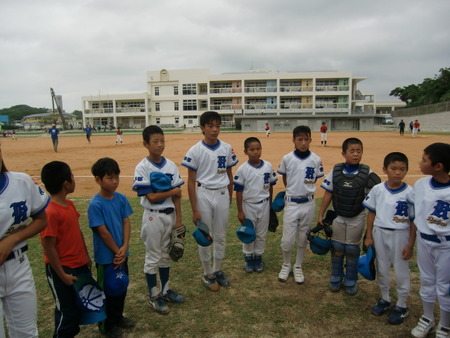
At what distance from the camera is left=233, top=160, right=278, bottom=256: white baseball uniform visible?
14.0 feet

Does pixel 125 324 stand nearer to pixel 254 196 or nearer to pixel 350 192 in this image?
pixel 254 196

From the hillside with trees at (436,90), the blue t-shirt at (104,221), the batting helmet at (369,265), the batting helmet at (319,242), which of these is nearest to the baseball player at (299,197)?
the batting helmet at (319,242)

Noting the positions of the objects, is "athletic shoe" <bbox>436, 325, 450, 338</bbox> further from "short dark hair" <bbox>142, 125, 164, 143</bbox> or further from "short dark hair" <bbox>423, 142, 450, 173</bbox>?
"short dark hair" <bbox>142, 125, 164, 143</bbox>

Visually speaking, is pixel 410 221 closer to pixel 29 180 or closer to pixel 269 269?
pixel 269 269

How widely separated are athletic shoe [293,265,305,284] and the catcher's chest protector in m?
0.96

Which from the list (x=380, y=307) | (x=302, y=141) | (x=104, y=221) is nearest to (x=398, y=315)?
(x=380, y=307)

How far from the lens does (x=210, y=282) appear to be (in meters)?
3.93

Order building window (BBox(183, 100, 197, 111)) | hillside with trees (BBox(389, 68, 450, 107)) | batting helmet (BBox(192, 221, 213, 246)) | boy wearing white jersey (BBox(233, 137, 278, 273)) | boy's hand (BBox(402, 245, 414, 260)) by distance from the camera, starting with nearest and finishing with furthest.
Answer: boy's hand (BBox(402, 245, 414, 260)) < batting helmet (BBox(192, 221, 213, 246)) < boy wearing white jersey (BBox(233, 137, 278, 273)) < hillside with trees (BBox(389, 68, 450, 107)) < building window (BBox(183, 100, 197, 111))

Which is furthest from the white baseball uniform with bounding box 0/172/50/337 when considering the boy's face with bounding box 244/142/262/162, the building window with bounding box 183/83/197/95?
the building window with bounding box 183/83/197/95

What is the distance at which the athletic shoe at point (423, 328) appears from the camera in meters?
2.97

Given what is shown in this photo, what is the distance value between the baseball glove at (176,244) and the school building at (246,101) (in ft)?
166

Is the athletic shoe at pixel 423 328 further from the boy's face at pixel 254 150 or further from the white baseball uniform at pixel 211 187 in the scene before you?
the boy's face at pixel 254 150

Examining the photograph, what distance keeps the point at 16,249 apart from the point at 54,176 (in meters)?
0.68

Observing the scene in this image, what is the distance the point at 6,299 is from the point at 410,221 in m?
3.62
